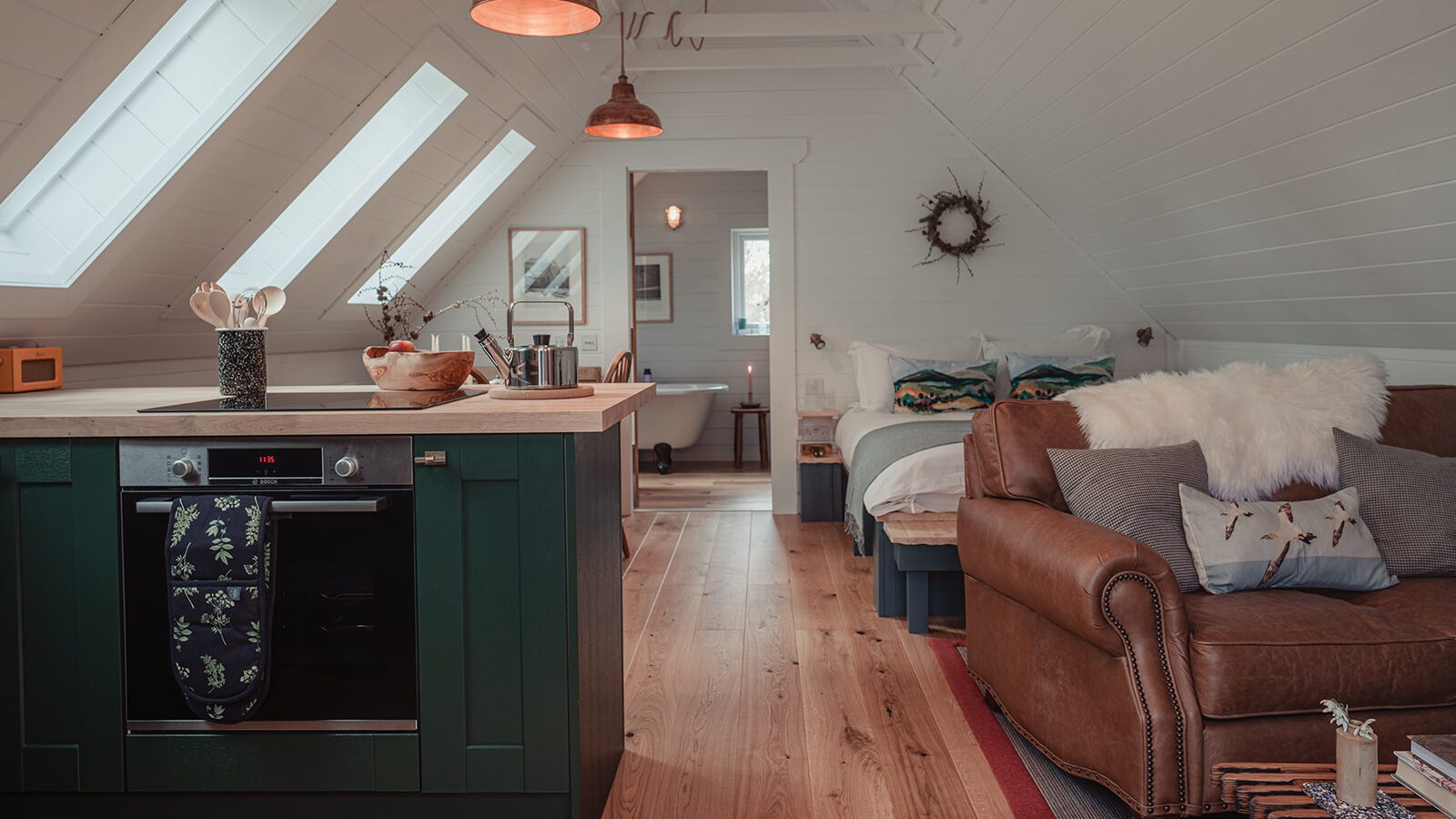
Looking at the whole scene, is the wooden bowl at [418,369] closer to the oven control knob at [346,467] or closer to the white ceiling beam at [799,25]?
the oven control knob at [346,467]

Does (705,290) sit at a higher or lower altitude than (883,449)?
higher

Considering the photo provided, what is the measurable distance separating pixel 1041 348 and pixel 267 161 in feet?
12.9

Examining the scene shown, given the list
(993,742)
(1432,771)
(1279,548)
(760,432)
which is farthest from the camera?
(760,432)

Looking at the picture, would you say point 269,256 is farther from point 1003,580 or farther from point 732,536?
point 1003,580

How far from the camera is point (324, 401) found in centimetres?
213

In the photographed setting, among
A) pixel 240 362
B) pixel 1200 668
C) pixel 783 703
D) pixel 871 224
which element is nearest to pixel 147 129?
pixel 240 362

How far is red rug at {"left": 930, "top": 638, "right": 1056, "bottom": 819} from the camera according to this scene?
7.19 feet

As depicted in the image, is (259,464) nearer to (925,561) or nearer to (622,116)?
(622,116)

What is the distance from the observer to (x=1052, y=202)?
17.5ft

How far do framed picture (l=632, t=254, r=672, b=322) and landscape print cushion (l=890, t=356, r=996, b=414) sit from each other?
310cm

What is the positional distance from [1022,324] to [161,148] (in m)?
4.47

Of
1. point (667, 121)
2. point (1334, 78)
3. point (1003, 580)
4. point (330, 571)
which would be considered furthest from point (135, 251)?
point (1334, 78)

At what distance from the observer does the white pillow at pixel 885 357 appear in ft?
17.1

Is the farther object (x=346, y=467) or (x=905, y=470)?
(x=905, y=470)
